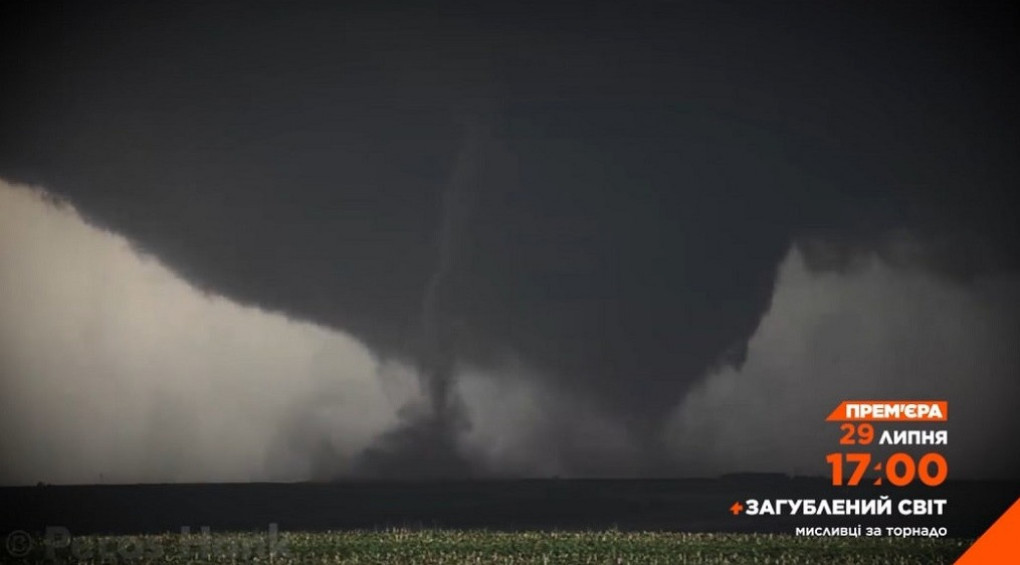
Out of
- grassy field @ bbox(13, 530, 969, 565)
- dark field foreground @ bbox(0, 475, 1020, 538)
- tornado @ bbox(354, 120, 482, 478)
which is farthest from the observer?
tornado @ bbox(354, 120, 482, 478)

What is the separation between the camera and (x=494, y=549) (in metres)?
10.1

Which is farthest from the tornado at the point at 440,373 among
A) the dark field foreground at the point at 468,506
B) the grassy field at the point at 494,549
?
the grassy field at the point at 494,549

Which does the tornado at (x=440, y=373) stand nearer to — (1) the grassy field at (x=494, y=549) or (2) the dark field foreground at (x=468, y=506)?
(2) the dark field foreground at (x=468, y=506)

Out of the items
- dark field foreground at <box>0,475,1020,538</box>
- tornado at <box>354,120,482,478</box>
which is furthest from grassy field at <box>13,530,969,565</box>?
tornado at <box>354,120,482,478</box>

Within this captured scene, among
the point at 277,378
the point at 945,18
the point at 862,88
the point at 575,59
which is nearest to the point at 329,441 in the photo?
the point at 277,378

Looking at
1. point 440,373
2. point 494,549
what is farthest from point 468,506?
point 440,373

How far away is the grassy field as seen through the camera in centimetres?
980

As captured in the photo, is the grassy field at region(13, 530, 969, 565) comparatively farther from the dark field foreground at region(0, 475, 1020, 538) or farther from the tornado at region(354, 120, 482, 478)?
the tornado at region(354, 120, 482, 478)

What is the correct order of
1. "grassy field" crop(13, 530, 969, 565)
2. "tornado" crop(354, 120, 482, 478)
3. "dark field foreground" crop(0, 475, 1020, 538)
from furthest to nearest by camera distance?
"tornado" crop(354, 120, 482, 478) → "dark field foreground" crop(0, 475, 1020, 538) → "grassy field" crop(13, 530, 969, 565)

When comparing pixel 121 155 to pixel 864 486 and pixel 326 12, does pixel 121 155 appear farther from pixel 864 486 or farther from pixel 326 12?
pixel 864 486

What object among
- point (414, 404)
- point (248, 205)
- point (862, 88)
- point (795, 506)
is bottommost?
point (795, 506)

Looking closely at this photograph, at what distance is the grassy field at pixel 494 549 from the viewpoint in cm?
980

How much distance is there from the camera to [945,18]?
10.6m

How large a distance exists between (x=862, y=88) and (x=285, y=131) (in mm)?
4198
